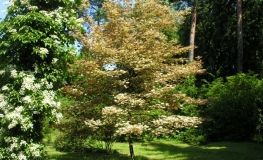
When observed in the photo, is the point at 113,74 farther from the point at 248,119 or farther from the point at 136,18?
the point at 248,119

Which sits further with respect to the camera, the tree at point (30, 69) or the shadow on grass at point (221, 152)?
the shadow on grass at point (221, 152)

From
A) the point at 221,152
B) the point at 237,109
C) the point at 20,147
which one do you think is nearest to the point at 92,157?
the point at 20,147

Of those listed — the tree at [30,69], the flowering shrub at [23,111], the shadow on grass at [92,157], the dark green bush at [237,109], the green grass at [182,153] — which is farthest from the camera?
the dark green bush at [237,109]

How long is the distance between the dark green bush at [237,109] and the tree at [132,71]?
574cm

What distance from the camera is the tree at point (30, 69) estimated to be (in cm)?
688

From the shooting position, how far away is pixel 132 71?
356 inches

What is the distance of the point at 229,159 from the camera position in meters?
10.1

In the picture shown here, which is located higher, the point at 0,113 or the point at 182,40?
the point at 182,40

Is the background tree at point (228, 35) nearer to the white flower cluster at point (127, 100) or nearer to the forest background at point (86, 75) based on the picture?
the forest background at point (86, 75)

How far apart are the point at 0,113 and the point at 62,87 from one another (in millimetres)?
1857

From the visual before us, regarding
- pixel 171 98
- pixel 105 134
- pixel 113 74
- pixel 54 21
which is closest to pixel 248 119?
pixel 171 98

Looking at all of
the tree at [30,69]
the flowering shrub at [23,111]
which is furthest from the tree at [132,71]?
the flowering shrub at [23,111]

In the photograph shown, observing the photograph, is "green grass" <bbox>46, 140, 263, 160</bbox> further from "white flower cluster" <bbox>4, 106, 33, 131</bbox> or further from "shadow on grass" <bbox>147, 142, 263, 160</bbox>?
"white flower cluster" <bbox>4, 106, 33, 131</bbox>

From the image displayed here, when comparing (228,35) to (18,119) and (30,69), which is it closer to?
(30,69)
